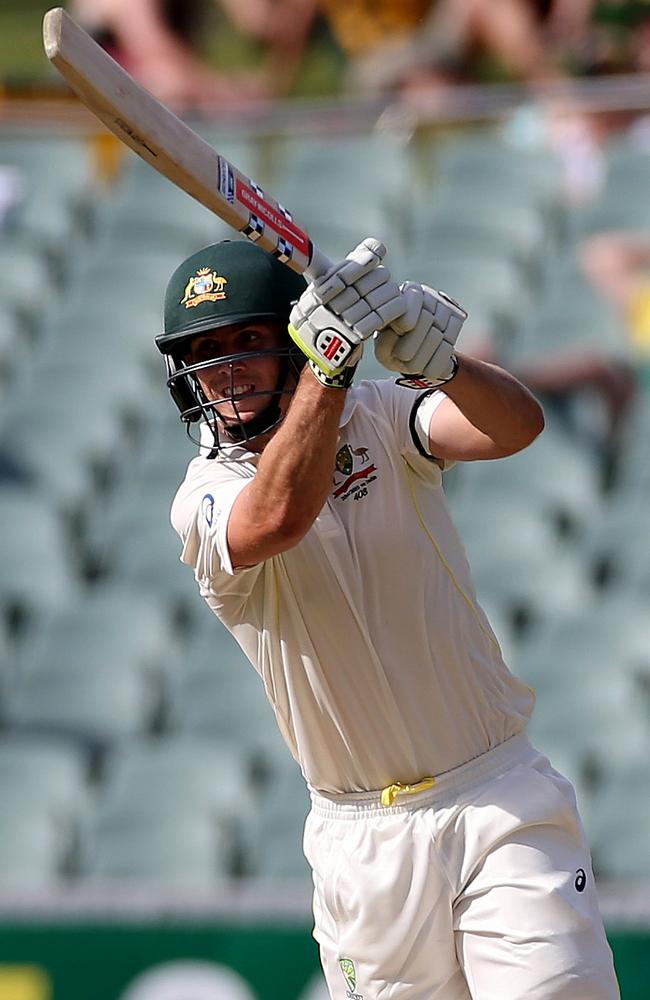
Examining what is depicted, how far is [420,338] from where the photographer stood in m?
2.99

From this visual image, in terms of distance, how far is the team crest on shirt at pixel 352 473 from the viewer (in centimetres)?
328

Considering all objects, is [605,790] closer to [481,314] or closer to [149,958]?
[149,958]

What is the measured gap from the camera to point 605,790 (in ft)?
21.0

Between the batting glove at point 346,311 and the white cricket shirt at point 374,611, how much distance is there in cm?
39

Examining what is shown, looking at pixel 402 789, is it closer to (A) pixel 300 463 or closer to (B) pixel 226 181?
(A) pixel 300 463

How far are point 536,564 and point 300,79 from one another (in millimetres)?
3298

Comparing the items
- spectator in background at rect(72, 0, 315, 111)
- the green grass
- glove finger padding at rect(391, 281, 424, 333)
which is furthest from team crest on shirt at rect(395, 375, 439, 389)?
the green grass

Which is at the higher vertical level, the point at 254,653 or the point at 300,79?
the point at 300,79

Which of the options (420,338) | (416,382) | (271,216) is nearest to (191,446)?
(416,382)

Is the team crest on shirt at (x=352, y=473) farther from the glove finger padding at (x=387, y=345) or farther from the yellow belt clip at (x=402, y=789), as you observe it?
the yellow belt clip at (x=402, y=789)

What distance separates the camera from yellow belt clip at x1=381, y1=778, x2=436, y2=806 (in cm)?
330

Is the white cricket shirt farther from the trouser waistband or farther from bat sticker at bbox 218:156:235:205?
bat sticker at bbox 218:156:235:205

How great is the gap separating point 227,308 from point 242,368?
0.37 feet

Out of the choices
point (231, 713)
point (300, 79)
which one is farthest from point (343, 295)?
point (300, 79)
